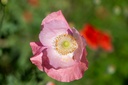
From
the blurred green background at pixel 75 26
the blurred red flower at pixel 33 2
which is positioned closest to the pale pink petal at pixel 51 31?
the blurred green background at pixel 75 26

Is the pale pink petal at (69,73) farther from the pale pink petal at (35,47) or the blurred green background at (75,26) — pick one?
the blurred green background at (75,26)

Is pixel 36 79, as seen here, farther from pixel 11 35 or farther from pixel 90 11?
pixel 90 11

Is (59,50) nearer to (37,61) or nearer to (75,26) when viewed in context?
(37,61)

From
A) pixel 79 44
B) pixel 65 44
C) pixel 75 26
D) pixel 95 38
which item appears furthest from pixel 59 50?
pixel 75 26

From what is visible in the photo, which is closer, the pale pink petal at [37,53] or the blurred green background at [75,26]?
the pale pink petal at [37,53]

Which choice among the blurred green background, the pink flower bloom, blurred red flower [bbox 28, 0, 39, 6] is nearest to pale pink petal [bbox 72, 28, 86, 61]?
the pink flower bloom

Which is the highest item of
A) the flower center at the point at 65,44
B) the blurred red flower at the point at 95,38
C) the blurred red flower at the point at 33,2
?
the flower center at the point at 65,44

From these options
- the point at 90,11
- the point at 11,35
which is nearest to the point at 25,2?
the point at 11,35

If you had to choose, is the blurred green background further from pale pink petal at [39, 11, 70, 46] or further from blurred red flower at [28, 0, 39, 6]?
pale pink petal at [39, 11, 70, 46]
